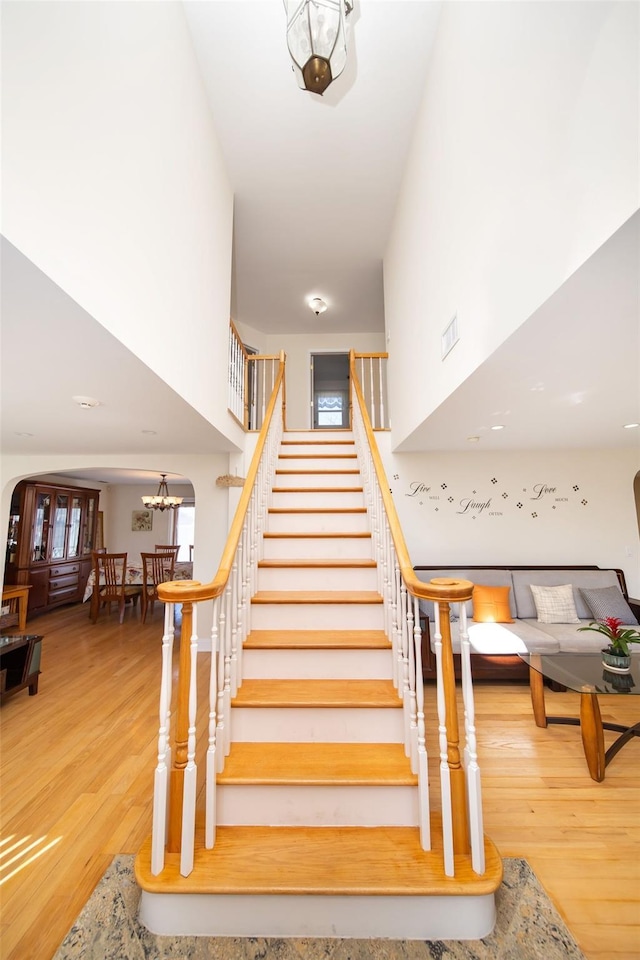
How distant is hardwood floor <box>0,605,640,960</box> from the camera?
1.47 meters

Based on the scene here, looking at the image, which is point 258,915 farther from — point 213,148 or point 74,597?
point 74,597

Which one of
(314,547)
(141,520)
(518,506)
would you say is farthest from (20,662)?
(141,520)

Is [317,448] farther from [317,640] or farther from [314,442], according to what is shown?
[317,640]

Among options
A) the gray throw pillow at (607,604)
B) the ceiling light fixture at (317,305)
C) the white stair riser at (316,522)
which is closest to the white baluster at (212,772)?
the white stair riser at (316,522)

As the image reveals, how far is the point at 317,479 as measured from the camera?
12.7 feet

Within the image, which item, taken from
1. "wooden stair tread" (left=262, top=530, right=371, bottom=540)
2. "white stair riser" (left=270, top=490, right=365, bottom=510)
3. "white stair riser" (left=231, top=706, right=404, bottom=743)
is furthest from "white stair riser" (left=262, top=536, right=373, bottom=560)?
"white stair riser" (left=231, top=706, right=404, bottom=743)

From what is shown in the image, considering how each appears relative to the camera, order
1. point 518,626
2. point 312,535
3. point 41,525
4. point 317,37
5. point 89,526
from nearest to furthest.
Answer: point 317,37 < point 312,535 < point 518,626 < point 41,525 < point 89,526

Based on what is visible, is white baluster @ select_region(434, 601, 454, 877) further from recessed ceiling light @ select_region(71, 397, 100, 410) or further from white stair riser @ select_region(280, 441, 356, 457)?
white stair riser @ select_region(280, 441, 356, 457)

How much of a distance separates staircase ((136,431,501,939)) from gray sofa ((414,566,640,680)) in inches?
66.3

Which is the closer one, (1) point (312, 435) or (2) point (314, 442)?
(2) point (314, 442)

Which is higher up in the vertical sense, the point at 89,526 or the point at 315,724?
the point at 89,526

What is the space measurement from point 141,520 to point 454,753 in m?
8.83

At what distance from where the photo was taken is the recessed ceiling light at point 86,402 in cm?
251

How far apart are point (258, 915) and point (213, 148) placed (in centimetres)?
476
